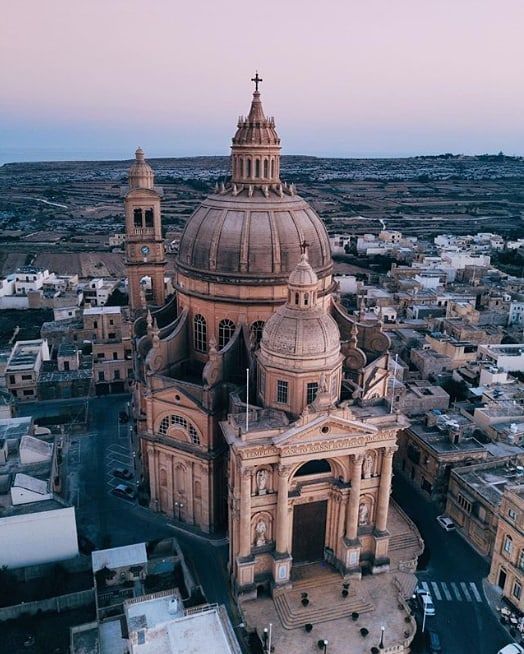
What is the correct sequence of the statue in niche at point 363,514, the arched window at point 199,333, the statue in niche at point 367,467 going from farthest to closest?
1. the arched window at point 199,333
2. the statue in niche at point 363,514
3. the statue in niche at point 367,467

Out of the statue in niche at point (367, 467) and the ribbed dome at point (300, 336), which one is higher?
the ribbed dome at point (300, 336)

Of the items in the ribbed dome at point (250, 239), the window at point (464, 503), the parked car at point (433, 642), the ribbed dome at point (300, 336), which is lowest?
the parked car at point (433, 642)

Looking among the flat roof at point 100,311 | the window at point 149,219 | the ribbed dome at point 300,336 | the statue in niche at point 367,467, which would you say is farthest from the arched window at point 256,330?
the flat roof at point 100,311

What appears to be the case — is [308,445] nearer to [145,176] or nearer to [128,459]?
[128,459]

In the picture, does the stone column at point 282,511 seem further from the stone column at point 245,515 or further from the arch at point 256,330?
the arch at point 256,330

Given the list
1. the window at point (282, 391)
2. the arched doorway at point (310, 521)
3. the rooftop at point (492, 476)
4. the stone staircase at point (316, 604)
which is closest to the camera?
the stone staircase at point (316, 604)

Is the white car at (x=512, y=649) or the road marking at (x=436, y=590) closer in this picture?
the white car at (x=512, y=649)

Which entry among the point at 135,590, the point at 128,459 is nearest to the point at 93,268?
the point at 128,459
